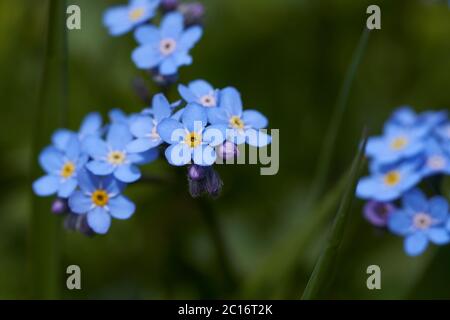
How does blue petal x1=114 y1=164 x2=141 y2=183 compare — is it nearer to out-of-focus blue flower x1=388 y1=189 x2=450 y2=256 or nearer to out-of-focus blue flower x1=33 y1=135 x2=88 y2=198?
out-of-focus blue flower x1=33 y1=135 x2=88 y2=198

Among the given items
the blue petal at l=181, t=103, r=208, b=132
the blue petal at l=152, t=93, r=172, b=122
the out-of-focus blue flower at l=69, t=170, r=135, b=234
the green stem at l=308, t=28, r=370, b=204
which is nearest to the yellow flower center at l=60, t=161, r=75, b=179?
the out-of-focus blue flower at l=69, t=170, r=135, b=234

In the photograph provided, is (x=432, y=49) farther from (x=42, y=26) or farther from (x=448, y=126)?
(x=42, y=26)

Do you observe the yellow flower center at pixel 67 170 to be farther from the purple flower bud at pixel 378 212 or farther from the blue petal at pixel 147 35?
the purple flower bud at pixel 378 212

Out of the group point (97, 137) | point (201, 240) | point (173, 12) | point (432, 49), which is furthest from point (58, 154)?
point (432, 49)

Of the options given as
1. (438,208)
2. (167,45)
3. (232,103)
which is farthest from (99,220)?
(438,208)

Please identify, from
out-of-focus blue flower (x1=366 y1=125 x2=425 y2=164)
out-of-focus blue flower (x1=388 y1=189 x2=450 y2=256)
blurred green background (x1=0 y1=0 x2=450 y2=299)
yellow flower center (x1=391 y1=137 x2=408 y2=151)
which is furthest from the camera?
blurred green background (x1=0 y1=0 x2=450 y2=299)

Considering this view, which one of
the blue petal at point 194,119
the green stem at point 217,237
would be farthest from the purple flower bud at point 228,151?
the green stem at point 217,237
